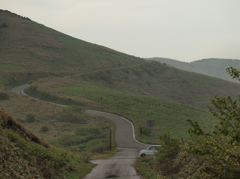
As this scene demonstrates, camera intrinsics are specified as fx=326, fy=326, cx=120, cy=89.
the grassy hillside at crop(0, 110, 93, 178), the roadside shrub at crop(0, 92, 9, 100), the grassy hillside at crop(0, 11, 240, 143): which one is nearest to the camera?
the grassy hillside at crop(0, 110, 93, 178)

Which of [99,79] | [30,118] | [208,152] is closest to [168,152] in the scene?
[208,152]

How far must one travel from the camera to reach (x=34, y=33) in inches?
5738

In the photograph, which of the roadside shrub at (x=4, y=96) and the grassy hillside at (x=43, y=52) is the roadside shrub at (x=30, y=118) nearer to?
the roadside shrub at (x=4, y=96)

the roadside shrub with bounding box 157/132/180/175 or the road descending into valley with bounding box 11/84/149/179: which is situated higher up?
the roadside shrub with bounding box 157/132/180/175

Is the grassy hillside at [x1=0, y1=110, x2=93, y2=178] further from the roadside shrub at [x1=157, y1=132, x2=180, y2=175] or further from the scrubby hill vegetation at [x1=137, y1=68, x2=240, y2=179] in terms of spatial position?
the roadside shrub at [x1=157, y1=132, x2=180, y2=175]

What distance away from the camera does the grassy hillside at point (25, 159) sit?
45.1 ft

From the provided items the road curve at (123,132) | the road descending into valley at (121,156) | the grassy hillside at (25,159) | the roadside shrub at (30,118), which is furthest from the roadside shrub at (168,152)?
the roadside shrub at (30,118)

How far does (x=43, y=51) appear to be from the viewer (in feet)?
425

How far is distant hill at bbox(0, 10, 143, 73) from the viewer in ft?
376

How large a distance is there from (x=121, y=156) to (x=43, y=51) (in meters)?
103

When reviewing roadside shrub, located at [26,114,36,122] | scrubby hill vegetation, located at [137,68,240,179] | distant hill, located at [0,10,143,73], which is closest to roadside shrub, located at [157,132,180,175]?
scrubby hill vegetation, located at [137,68,240,179]

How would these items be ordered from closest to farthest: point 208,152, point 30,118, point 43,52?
point 208,152 < point 30,118 < point 43,52

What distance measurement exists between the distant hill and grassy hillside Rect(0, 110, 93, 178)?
3395 inches

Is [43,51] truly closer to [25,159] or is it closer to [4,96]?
[4,96]
